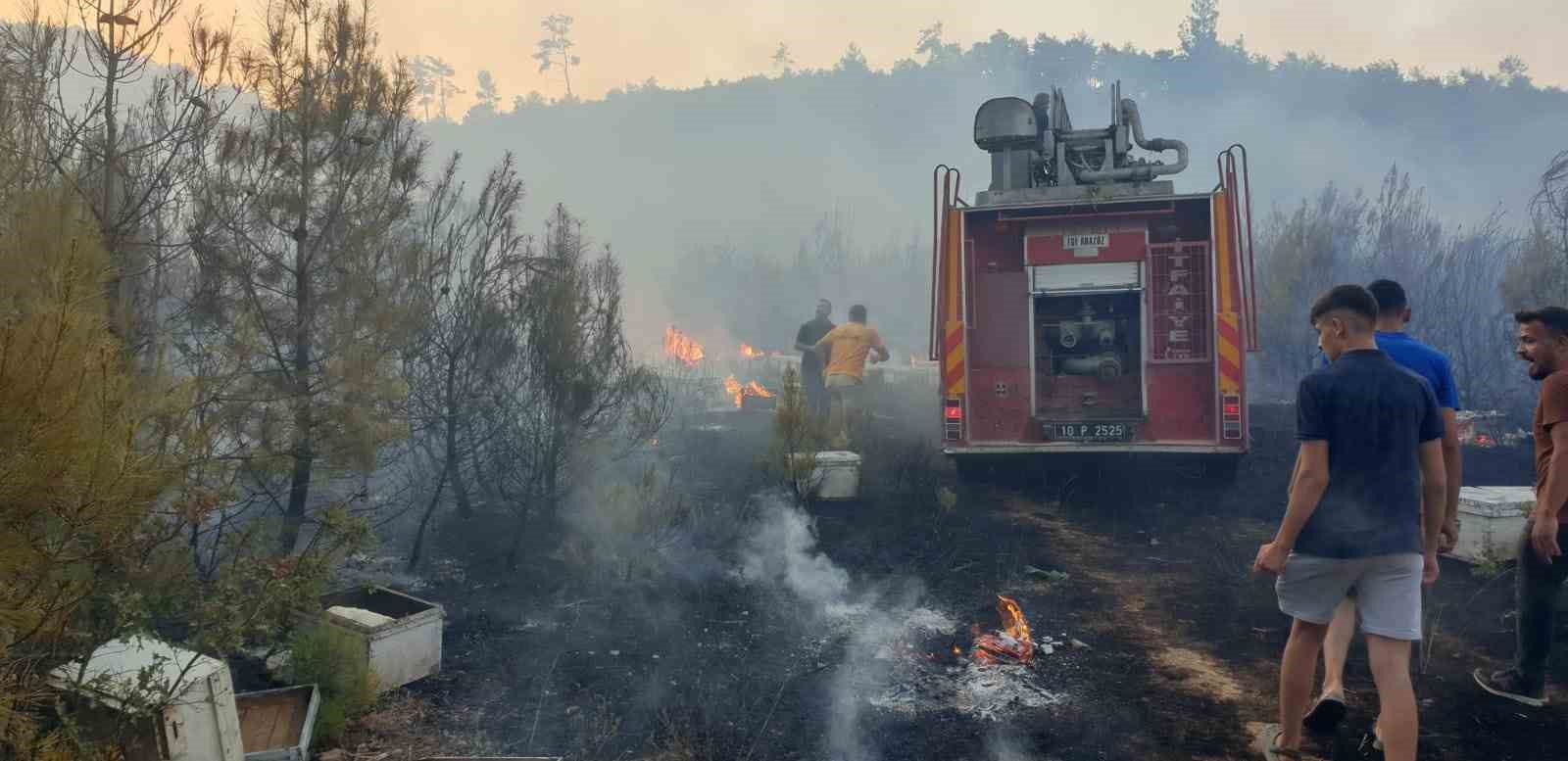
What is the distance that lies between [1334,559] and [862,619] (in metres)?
2.66

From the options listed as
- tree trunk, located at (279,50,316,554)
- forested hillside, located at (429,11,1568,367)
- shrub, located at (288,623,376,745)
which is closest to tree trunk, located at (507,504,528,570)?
tree trunk, located at (279,50,316,554)

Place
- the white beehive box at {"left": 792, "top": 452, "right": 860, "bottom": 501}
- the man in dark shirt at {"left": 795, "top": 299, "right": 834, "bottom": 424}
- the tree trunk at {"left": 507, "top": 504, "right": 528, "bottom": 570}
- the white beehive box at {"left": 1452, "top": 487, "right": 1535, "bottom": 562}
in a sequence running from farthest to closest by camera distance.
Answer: the man in dark shirt at {"left": 795, "top": 299, "right": 834, "bottom": 424}
the white beehive box at {"left": 792, "top": 452, "right": 860, "bottom": 501}
the tree trunk at {"left": 507, "top": 504, "right": 528, "bottom": 570}
the white beehive box at {"left": 1452, "top": 487, "right": 1535, "bottom": 562}

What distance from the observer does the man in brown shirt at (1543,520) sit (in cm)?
376

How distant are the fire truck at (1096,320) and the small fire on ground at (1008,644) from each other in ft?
10.8

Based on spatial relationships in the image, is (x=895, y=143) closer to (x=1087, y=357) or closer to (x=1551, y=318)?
(x=1087, y=357)

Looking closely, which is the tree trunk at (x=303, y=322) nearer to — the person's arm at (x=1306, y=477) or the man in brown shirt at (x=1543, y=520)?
the person's arm at (x=1306, y=477)

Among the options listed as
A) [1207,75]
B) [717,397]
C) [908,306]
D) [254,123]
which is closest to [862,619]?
[254,123]

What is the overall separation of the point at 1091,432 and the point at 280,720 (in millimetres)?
6458

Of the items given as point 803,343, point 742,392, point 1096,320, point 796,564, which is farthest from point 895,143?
point 796,564

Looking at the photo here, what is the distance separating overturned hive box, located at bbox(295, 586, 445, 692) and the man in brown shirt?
196 inches

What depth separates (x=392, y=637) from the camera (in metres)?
4.32

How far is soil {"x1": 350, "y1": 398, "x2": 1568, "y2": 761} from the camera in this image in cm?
383

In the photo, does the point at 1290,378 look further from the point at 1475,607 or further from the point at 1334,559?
the point at 1334,559

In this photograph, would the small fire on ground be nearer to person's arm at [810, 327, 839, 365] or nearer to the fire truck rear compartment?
the fire truck rear compartment
